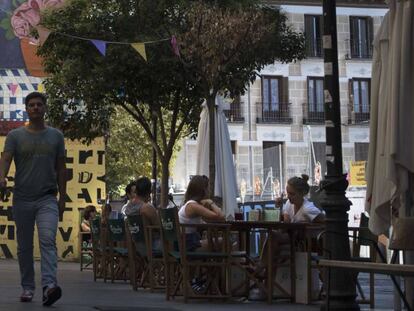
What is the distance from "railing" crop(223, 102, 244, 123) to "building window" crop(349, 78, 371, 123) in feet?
17.5

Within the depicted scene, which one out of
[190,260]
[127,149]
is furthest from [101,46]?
[127,149]

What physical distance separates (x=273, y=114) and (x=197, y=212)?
35684 mm

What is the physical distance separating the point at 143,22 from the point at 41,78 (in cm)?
710

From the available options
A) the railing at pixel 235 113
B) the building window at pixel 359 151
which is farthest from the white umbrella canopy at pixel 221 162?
the building window at pixel 359 151

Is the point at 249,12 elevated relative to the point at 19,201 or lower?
elevated

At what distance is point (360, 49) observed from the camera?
4712 centimetres

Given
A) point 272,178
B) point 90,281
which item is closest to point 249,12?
point 90,281

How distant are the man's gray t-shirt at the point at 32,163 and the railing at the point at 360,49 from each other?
39.0 meters

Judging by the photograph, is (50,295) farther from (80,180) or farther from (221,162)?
(80,180)

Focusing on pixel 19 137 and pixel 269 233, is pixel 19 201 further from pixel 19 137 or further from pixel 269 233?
pixel 269 233

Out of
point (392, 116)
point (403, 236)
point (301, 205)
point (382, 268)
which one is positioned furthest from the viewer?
point (301, 205)

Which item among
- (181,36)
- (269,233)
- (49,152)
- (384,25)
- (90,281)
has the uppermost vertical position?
(181,36)

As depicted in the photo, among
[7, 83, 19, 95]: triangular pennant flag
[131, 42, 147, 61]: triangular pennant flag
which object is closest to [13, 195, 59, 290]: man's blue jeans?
[131, 42, 147, 61]: triangular pennant flag

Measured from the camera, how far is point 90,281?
50.6 feet
